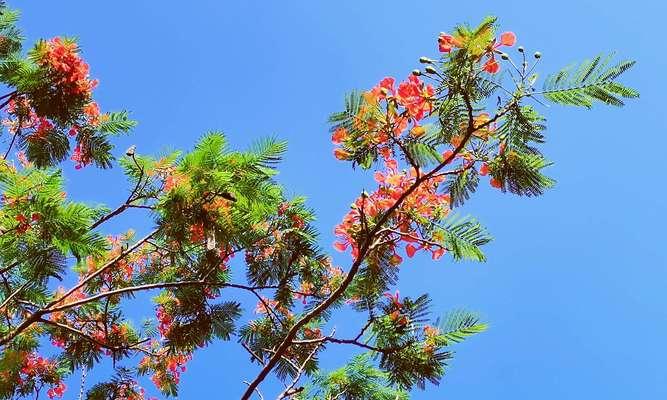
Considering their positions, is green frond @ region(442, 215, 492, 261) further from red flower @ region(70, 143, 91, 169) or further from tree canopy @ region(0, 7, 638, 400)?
red flower @ region(70, 143, 91, 169)

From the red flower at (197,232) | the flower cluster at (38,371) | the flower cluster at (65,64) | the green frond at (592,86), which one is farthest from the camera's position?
the flower cluster at (38,371)

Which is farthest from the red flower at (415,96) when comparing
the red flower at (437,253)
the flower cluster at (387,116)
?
the red flower at (437,253)

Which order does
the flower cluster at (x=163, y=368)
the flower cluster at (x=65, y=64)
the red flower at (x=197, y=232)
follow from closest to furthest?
the red flower at (x=197, y=232) < the flower cluster at (x=65, y=64) < the flower cluster at (x=163, y=368)

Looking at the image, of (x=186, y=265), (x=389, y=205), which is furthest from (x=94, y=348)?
(x=389, y=205)

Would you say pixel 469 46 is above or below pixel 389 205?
below

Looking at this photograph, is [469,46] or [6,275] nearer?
[469,46]

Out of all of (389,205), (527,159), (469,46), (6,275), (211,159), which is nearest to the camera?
(469,46)

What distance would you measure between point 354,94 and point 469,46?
562 mm

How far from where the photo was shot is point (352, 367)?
441 centimetres

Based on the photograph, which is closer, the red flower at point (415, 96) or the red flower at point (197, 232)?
the red flower at point (415, 96)

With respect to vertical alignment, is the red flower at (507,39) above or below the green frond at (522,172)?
above

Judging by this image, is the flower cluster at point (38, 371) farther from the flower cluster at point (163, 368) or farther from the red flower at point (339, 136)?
the red flower at point (339, 136)

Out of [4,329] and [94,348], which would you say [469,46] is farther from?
[4,329]

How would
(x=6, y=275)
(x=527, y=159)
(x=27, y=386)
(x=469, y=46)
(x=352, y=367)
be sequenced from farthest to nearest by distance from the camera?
(x=27, y=386), (x=6, y=275), (x=352, y=367), (x=527, y=159), (x=469, y=46)
